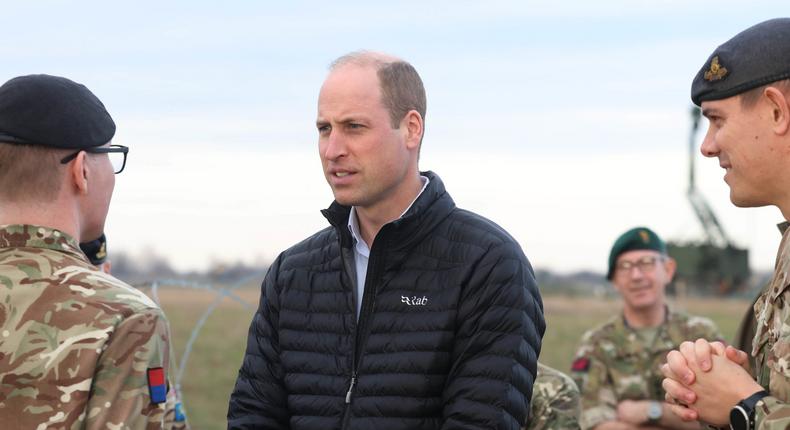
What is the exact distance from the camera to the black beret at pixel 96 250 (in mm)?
6156

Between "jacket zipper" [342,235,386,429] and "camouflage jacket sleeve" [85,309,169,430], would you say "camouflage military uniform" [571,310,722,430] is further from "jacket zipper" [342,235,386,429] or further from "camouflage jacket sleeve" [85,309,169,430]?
"camouflage jacket sleeve" [85,309,169,430]

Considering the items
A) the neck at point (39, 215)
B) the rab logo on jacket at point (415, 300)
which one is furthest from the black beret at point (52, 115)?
the rab logo on jacket at point (415, 300)

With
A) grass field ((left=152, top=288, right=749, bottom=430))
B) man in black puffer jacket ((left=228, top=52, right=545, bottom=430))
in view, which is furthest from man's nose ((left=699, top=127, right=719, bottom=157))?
grass field ((left=152, top=288, right=749, bottom=430))

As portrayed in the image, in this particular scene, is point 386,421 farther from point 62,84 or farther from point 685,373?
point 62,84

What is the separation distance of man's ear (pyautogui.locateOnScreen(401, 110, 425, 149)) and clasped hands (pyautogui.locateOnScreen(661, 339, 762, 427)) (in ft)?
4.71

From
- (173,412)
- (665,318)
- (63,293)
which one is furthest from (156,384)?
(665,318)

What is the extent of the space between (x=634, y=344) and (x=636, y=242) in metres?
0.80

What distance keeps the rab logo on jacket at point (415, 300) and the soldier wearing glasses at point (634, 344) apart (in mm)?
4064

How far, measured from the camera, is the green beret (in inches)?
347

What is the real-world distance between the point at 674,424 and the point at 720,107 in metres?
4.76

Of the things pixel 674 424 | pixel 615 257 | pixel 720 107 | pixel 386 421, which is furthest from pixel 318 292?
pixel 615 257

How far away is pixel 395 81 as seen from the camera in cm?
457

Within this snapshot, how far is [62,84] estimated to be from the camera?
373 cm

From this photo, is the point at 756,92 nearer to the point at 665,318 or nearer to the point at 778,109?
the point at 778,109
